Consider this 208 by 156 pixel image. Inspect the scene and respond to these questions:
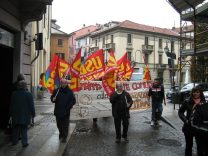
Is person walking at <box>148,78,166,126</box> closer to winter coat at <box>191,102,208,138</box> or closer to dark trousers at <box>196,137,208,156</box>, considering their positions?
dark trousers at <box>196,137,208,156</box>

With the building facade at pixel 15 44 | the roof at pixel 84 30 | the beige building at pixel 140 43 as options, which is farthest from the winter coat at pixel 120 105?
the roof at pixel 84 30

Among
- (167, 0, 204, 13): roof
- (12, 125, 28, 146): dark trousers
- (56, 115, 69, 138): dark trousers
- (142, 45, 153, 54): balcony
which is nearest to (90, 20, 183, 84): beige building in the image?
(142, 45, 153, 54): balcony

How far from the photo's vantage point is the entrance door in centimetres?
1070

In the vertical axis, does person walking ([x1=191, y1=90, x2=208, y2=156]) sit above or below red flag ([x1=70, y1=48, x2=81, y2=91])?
below

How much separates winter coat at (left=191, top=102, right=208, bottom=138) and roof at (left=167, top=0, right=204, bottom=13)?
10.3 meters

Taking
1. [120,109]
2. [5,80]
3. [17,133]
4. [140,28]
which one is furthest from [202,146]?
[140,28]

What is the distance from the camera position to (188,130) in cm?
682

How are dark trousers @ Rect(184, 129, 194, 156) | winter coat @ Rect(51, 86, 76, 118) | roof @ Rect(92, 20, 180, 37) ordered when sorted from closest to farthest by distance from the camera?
dark trousers @ Rect(184, 129, 194, 156), winter coat @ Rect(51, 86, 76, 118), roof @ Rect(92, 20, 180, 37)

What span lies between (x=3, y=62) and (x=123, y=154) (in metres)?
4.55

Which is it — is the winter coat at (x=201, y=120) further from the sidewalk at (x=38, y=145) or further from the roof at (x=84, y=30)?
the roof at (x=84, y=30)

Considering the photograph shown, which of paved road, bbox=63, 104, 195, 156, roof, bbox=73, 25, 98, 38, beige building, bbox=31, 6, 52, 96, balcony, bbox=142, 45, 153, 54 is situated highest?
roof, bbox=73, 25, 98, 38

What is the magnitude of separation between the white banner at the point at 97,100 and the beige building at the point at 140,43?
58.0 metres

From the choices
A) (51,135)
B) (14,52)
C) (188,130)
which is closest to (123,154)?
(188,130)

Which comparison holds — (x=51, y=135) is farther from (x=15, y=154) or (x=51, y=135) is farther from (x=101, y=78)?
(x=101, y=78)
